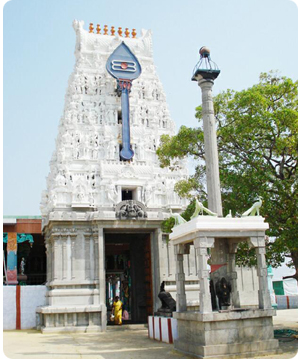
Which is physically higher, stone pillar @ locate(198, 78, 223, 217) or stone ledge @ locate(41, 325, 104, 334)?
stone pillar @ locate(198, 78, 223, 217)

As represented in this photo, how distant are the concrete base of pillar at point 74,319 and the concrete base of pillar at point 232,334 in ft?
29.3

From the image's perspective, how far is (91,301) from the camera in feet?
70.0

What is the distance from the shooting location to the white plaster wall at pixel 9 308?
23641 millimetres

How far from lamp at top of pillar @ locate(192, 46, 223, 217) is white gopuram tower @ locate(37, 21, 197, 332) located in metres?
7.81

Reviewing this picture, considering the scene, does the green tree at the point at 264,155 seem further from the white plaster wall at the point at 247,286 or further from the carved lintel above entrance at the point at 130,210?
the white plaster wall at the point at 247,286

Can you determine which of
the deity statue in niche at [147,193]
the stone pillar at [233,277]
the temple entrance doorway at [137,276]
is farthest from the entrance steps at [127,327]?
the stone pillar at [233,277]

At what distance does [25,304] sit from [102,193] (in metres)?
7.51

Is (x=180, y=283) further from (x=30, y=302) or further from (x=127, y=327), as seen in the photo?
(x=30, y=302)

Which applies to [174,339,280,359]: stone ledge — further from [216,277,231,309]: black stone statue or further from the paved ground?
[216,277,231,309]: black stone statue

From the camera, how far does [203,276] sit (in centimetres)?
1242

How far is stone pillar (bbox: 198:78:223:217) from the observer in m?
14.2

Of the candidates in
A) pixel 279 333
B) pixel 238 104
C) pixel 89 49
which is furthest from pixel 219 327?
pixel 89 49

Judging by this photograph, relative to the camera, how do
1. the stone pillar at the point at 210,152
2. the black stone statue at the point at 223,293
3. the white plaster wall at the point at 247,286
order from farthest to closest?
the white plaster wall at the point at 247,286 → the stone pillar at the point at 210,152 → the black stone statue at the point at 223,293

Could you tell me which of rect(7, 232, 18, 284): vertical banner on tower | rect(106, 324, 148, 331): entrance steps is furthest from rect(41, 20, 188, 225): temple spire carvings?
rect(106, 324, 148, 331): entrance steps
